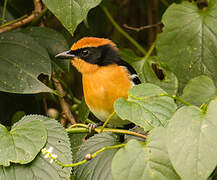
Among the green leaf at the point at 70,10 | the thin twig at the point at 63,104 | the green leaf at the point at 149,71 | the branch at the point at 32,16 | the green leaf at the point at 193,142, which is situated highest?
the green leaf at the point at 70,10

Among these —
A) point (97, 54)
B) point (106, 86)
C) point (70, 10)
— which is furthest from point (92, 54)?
point (70, 10)

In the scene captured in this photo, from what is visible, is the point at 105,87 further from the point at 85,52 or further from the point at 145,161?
the point at 145,161

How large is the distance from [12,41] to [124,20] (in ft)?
6.37

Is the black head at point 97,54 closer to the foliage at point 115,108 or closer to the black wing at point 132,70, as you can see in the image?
the black wing at point 132,70

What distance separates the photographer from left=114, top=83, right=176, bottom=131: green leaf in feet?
6.47

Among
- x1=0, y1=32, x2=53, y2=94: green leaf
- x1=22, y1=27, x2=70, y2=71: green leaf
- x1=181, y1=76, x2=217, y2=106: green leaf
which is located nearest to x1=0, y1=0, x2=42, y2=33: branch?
x1=22, y1=27, x2=70, y2=71: green leaf

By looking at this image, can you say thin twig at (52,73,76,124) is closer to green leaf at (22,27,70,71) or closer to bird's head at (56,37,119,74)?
green leaf at (22,27,70,71)

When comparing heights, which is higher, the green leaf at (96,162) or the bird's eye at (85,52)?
the bird's eye at (85,52)

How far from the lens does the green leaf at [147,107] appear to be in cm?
197

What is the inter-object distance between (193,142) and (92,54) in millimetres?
1647

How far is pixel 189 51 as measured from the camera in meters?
2.94

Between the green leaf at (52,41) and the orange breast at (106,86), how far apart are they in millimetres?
305

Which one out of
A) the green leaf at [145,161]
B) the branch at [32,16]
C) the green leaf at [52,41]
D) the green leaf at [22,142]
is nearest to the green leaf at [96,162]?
the green leaf at [22,142]

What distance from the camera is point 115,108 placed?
196cm
